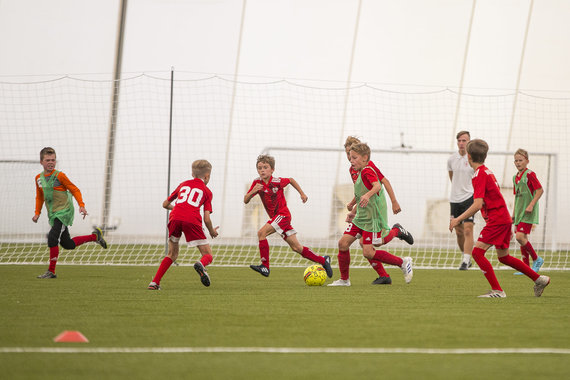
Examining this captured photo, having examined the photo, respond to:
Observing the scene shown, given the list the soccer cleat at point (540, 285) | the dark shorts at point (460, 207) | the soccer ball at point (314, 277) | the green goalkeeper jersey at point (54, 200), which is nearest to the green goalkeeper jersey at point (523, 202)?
the dark shorts at point (460, 207)

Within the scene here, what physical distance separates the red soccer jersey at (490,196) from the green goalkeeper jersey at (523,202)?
3013 millimetres

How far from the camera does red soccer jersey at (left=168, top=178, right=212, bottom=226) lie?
787 cm

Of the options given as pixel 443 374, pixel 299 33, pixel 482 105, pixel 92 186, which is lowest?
pixel 92 186

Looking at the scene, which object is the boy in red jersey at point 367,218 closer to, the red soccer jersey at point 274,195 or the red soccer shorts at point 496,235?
the red soccer jersey at point 274,195

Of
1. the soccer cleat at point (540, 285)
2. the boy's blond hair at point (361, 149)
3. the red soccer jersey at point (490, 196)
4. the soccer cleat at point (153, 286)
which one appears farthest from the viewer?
the boy's blond hair at point (361, 149)

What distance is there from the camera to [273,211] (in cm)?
934

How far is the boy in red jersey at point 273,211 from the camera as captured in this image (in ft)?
29.9

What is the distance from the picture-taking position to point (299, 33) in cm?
1944

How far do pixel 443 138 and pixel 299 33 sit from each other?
4.53 meters

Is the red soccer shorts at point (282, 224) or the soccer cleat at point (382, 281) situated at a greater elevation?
the red soccer shorts at point (282, 224)

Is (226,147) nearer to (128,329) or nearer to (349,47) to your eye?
(349,47)

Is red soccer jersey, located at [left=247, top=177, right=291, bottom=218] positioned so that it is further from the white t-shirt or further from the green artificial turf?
the white t-shirt

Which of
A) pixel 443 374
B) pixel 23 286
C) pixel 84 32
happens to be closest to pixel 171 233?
pixel 23 286

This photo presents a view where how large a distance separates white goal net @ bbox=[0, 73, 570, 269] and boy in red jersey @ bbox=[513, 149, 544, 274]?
168 inches
